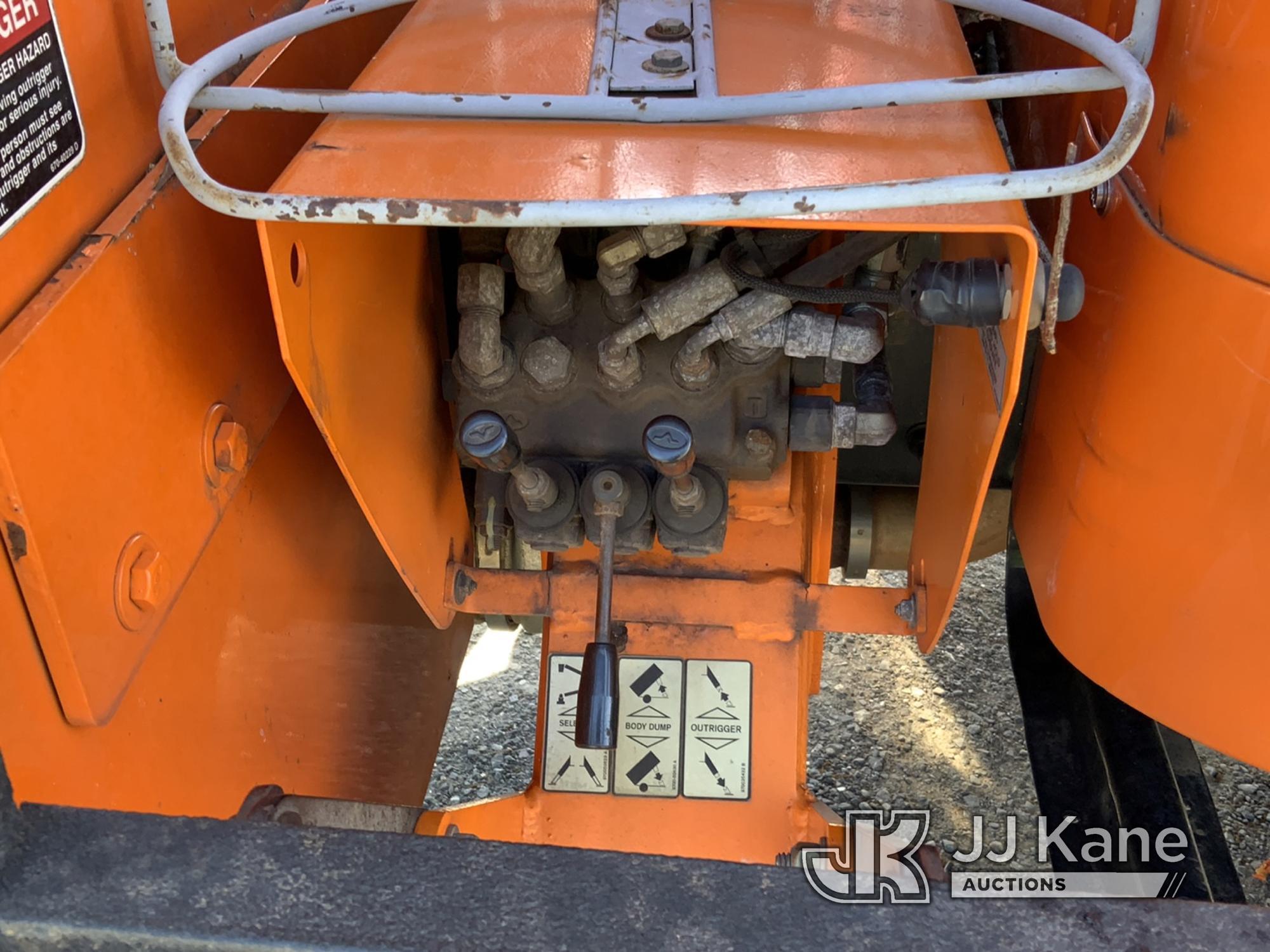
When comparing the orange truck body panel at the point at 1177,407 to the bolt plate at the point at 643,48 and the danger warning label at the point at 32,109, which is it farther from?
the danger warning label at the point at 32,109

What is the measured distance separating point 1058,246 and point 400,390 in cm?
64

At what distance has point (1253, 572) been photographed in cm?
70

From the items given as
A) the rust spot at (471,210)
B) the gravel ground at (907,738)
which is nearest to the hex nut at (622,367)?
the rust spot at (471,210)

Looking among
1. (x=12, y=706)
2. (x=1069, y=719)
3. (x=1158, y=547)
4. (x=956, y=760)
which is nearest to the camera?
(x=12, y=706)

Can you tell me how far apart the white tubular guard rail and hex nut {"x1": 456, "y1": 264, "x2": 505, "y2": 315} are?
9.3 inches

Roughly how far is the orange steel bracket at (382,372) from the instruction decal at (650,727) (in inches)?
9.7

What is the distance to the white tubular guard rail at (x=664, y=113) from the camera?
0.61 metres

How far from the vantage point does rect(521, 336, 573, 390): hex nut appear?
102 cm

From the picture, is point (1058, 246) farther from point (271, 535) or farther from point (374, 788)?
point (374, 788)

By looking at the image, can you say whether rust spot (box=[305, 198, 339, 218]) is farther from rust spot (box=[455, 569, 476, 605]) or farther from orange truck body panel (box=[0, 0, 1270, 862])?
rust spot (box=[455, 569, 476, 605])

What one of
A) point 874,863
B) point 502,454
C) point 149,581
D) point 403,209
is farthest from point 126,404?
point 874,863

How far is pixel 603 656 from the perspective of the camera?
39.6 inches

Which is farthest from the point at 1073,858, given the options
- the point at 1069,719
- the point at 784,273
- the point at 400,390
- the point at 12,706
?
the point at 12,706

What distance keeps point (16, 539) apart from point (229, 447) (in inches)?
9.9
